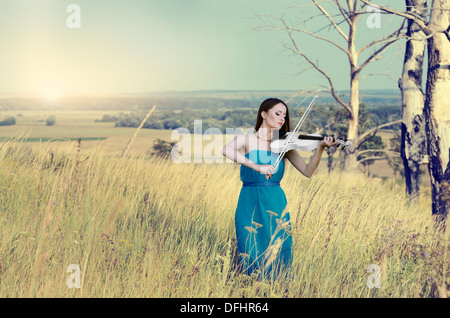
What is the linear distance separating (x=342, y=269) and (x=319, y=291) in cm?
83

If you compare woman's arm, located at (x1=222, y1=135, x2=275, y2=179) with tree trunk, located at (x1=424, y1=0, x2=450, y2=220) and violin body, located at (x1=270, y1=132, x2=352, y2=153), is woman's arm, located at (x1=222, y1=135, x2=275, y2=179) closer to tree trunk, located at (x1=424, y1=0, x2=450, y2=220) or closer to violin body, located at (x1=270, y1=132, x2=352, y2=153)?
violin body, located at (x1=270, y1=132, x2=352, y2=153)

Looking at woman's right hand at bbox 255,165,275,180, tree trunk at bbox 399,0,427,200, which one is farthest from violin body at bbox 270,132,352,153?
tree trunk at bbox 399,0,427,200

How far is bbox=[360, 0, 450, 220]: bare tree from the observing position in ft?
29.0

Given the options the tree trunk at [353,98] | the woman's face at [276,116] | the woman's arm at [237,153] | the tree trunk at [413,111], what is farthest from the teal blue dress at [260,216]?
the tree trunk at [353,98]

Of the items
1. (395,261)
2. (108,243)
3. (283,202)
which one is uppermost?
(283,202)

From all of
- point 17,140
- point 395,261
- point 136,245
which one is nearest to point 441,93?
point 395,261

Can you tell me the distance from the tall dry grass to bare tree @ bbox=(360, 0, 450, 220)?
174 cm

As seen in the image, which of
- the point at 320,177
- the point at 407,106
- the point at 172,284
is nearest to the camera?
the point at 172,284

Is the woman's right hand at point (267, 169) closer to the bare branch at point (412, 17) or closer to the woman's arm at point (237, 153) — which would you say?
the woman's arm at point (237, 153)

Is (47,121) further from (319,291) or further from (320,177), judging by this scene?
(319,291)

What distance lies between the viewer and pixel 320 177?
10906mm

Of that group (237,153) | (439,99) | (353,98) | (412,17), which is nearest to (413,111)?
(439,99)

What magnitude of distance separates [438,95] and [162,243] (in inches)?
237

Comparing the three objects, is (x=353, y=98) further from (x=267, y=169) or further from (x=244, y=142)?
(x=267, y=169)
